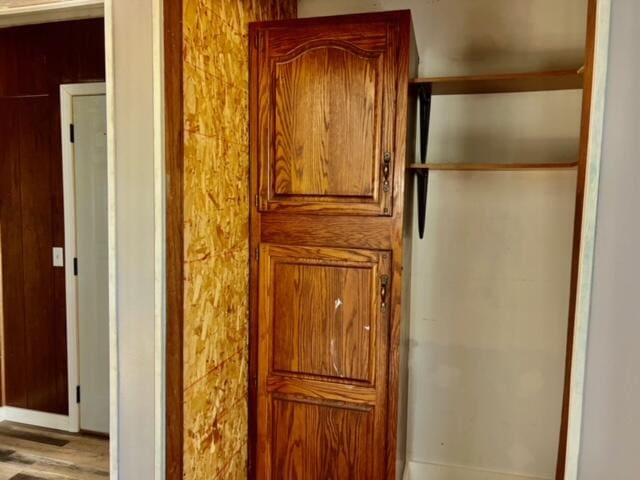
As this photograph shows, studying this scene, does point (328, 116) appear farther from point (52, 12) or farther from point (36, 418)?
point (36, 418)

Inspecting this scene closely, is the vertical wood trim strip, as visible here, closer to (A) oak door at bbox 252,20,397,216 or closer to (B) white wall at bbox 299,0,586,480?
(A) oak door at bbox 252,20,397,216

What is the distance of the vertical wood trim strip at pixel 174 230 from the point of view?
1.40 meters

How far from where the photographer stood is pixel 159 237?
55.9 inches

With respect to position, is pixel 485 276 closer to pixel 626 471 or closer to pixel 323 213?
pixel 323 213

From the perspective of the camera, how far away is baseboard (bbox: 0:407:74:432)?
284cm

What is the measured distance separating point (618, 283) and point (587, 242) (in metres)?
0.13

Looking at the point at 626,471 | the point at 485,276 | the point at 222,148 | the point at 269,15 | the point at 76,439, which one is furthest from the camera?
the point at 76,439

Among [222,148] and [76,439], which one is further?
[76,439]

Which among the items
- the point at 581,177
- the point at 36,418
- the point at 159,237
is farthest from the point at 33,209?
the point at 581,177

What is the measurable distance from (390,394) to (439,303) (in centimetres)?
66

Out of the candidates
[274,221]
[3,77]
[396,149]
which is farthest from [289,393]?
[3,77]

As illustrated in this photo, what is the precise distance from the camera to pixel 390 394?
1.79 meters

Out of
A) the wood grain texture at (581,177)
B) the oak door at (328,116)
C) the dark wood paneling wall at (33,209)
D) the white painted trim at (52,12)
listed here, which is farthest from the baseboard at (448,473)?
the white painted trim at (52,12)

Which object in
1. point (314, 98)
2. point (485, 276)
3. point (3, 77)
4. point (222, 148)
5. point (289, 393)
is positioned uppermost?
point (3, 77)
